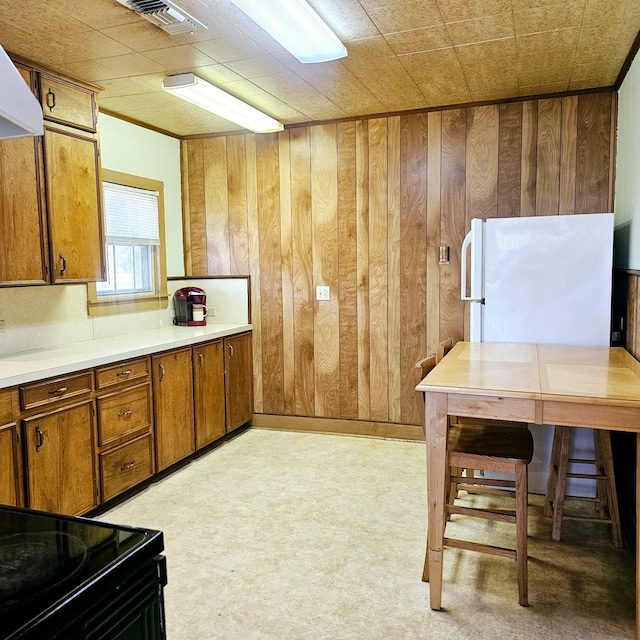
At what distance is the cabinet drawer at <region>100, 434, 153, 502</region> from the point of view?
10.3 feet

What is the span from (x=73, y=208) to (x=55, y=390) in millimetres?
1113

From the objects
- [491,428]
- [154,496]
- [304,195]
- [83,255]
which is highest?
[304,195]

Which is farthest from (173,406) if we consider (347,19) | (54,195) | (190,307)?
(347,19)

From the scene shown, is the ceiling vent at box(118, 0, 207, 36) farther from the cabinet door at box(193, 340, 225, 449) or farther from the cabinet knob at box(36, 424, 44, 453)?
the cabinet door at box(193, 340, 225, 449)

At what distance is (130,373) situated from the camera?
330cm

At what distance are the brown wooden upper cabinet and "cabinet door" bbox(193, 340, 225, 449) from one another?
0.97m

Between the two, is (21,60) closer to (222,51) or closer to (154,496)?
(222,51)

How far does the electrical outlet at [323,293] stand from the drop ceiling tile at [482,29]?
215cm

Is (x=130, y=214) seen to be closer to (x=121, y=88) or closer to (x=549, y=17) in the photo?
(x=121, y=88)

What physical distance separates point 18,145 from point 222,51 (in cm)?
116

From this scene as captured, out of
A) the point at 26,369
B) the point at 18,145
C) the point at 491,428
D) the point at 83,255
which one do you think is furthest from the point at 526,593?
the point at 18,145

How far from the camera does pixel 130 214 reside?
4.27 meters

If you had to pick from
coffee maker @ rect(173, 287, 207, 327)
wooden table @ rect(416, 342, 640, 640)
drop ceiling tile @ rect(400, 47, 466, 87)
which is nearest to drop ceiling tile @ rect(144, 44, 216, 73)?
drop ceiling tile @ rect(400, 47, 466, 87)

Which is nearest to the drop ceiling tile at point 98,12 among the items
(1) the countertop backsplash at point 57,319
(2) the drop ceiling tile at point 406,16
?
(2) the drop ceiling tile at point 406,16
